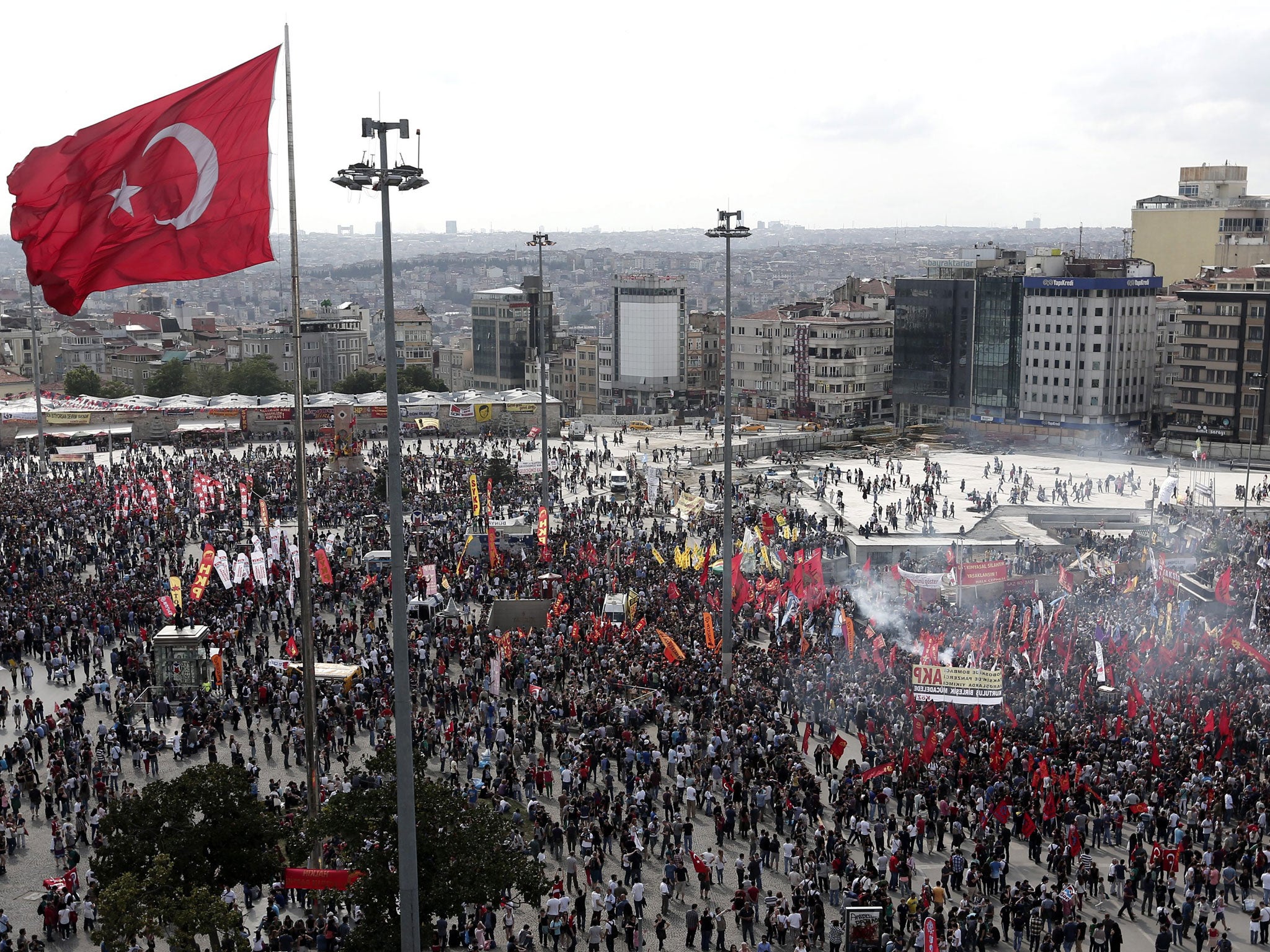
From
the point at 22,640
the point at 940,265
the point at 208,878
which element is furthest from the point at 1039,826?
the point at 940,265

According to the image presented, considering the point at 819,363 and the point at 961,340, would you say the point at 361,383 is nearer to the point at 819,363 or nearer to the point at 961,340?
the point at 819,363

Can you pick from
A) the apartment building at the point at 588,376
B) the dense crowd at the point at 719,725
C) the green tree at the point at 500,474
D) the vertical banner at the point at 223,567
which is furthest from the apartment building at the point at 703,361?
the vertical banner at the point at 223,567

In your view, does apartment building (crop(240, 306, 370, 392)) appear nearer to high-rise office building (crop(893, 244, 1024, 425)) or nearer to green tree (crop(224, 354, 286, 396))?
green tree (crop(224, 354, 286, 396))

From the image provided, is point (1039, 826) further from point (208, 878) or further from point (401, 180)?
point (401, 180)

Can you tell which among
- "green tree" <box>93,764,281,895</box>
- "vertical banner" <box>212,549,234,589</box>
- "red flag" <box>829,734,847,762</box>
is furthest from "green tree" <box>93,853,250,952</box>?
"vertical banner" <box>212,549,234,589</box>

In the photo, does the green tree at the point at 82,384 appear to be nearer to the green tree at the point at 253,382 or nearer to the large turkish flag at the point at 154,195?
the green tree at the point at 253,382
